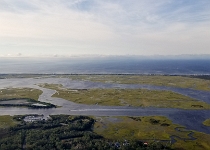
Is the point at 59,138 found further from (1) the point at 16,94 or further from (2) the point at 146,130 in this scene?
(1) the point at 16,94

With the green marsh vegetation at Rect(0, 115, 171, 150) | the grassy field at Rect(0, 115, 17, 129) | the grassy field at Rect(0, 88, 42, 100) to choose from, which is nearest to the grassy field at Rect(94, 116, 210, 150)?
the green marsh vegetation at Rect(0, 115, 171, 150)

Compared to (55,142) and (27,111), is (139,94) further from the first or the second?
(55,142)

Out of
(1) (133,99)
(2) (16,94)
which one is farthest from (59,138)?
(2) (16,94)

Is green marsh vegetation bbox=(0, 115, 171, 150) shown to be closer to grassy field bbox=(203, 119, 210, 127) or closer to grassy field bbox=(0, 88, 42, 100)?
grassy field bbox=(203, 119, 210, 127)

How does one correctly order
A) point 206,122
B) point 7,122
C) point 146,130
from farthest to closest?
point 7,122 < point 206,122 < point 146,130

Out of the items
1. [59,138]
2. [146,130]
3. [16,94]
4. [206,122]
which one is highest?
[16,94]
